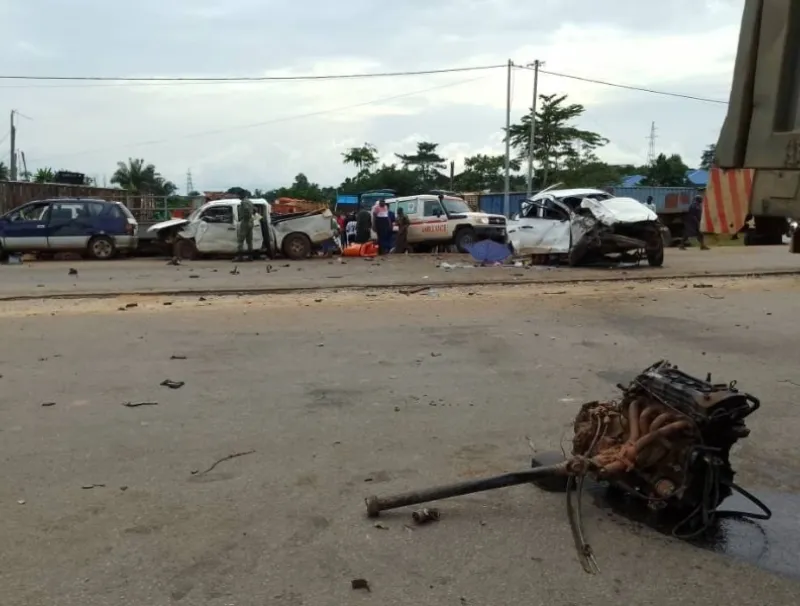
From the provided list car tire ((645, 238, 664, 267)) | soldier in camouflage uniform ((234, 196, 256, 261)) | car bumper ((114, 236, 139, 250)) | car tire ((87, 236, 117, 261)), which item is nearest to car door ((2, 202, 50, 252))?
car tire ((87, 236, 117, 261))

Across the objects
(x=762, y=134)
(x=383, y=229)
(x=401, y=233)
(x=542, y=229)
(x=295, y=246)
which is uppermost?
(x=762, y=134)

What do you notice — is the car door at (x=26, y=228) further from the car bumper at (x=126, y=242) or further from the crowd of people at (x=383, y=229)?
the crowd of people at (x=383, y=229)

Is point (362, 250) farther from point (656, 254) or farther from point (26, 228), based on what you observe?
point (26, 228)

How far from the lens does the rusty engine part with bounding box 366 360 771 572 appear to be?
360 centimetres

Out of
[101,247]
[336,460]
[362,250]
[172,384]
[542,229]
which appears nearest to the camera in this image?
[336,460]

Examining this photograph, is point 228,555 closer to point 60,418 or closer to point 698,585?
point 698,585

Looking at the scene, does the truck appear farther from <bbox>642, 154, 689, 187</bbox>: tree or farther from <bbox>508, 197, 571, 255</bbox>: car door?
<bbox>642, 154, 689, 187</bbox>: tree

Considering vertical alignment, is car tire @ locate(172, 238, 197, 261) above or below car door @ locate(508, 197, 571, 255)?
below

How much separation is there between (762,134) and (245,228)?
17.4 m

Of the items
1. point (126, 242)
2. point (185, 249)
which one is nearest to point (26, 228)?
point (126, 242)

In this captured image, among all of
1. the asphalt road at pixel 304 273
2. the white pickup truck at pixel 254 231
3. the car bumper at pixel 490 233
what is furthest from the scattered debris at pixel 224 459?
the car bumper at pixel 490 233

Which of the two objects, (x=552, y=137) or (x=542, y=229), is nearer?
(x=542, y=229)

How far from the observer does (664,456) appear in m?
3.71

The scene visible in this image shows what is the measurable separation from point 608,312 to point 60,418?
295 inches
